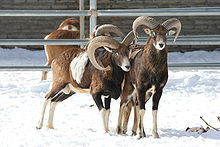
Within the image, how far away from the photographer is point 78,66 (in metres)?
8.34

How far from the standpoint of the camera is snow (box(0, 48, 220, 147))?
24.5 ft

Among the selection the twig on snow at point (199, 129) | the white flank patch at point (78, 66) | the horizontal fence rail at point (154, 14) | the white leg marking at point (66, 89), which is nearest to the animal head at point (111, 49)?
the white flank patch at point (78, 66)

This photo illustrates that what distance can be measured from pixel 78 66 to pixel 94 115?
1.32m

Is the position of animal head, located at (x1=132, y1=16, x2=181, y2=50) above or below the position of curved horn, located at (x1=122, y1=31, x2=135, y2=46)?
above

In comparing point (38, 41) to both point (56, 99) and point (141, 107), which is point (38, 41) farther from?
point (141, 107)

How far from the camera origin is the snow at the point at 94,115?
7.48 metres

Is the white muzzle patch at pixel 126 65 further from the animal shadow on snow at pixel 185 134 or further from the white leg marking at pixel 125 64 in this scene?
the animal shadow on snow at pixel 185 134

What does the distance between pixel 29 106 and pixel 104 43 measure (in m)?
2.55

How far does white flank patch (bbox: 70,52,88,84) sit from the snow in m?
0.65

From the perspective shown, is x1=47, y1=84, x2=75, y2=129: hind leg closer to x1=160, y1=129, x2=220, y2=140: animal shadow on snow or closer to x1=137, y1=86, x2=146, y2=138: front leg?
x1=137, y1=86, x2=146, y2=138: front leg

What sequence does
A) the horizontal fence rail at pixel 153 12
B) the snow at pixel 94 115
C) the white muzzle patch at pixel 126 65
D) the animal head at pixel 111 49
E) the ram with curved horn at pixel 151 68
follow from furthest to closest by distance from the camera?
1. the horizontal fence rail at pixel 153 12
2. the animal head at pixel 111 49
3. the white muzzle patch at pixel 126 65
4. the ram with curved horn at pixel 151 68
5. the snow at pixel 94 115

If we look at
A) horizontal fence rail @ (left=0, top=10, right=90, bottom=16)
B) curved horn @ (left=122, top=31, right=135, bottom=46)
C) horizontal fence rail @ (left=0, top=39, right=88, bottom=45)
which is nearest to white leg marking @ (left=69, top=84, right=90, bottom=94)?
curved horn @ (left=122, top=31, right=135, bottom=46)

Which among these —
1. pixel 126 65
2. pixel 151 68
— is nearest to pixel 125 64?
pixel 126 65

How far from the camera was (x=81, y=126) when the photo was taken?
8617 millimetres
